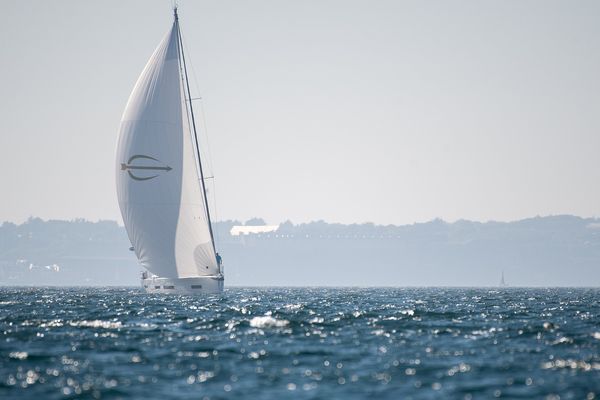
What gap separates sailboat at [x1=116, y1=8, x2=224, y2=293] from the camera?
77.2 m

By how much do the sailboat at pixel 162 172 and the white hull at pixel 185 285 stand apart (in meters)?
0.39

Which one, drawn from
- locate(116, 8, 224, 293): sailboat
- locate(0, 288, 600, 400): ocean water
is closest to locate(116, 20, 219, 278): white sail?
locate(116, 8, 224, 293): sailboat

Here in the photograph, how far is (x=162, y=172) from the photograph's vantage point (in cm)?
7794

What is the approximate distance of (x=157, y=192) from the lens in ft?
255

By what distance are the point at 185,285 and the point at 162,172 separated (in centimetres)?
987

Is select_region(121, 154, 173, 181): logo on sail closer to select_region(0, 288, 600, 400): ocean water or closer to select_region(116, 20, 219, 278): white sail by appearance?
select_region(116, 20, 219, 278): white sail

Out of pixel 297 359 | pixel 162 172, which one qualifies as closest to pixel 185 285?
pixel 162 172

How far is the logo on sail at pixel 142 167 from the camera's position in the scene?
253 feet

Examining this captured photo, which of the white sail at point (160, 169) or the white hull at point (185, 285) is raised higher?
the white sail at point (160, 169)

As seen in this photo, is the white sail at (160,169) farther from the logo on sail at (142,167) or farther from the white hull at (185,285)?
the white hull at (185,285)

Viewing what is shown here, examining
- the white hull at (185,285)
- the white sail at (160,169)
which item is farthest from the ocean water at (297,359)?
the white hull at (185,285)

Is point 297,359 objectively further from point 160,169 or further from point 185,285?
point 185,285

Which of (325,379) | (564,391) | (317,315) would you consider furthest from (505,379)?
(317,315)

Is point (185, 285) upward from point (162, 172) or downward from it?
downward
